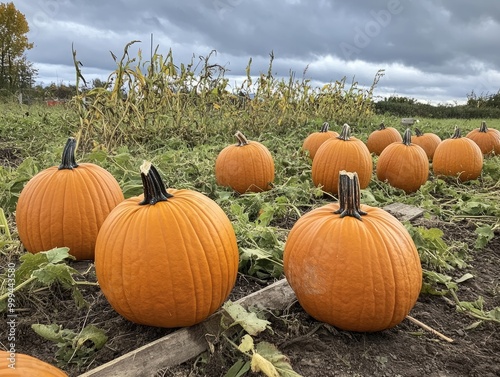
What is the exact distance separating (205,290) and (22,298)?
1048 millimetres

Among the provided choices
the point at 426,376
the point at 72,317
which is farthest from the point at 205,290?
the point at 426,376

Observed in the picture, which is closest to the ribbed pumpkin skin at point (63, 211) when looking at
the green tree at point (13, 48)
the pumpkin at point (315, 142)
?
the pumpkin at point (315, 142)

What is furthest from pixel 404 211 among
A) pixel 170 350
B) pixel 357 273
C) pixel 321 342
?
pixel 170 350

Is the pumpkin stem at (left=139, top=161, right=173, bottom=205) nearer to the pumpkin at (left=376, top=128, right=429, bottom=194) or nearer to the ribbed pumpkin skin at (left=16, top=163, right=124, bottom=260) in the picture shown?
the ribbed pumpkin skin at (left=16, top=163, right=124, bottom=260)

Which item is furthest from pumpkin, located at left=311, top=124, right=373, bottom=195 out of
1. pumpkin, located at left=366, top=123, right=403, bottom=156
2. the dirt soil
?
pumpkin, located at left=366, top=123, right=403, bottom=156

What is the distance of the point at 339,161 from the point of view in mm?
4570

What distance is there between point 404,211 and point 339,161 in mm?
869

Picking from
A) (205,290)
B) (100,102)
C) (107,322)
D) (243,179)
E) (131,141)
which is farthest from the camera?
(131,141)

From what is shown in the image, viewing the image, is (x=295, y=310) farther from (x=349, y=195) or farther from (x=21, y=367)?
(x=21, y=367)

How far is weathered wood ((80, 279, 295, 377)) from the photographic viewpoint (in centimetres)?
169

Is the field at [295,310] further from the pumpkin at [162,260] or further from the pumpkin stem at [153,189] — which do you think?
the pumpkin stem at [153,189]

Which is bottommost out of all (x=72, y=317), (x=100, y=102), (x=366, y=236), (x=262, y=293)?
(x=72, y=317)

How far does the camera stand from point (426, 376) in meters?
1.84

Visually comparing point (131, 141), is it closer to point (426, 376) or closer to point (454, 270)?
point (454, 270)
